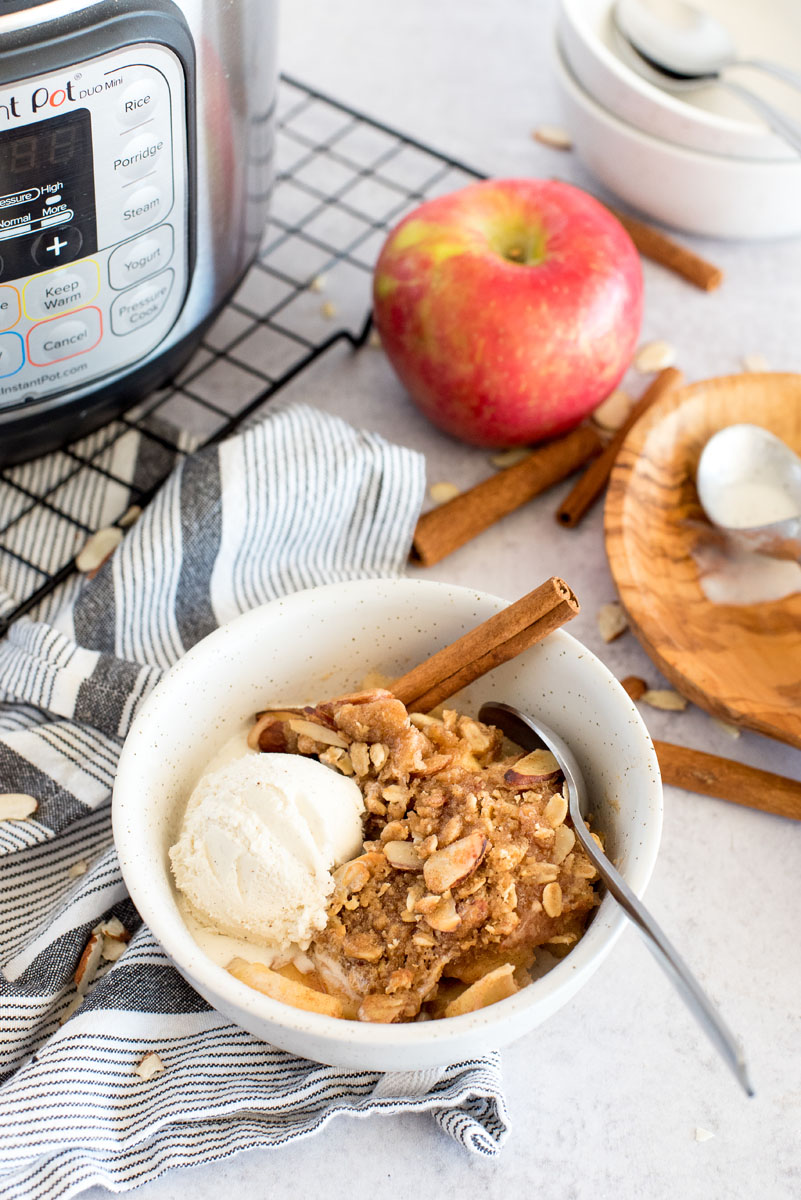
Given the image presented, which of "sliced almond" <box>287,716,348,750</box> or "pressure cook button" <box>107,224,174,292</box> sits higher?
"pressure cook button" <box>107,224,174,292</box>

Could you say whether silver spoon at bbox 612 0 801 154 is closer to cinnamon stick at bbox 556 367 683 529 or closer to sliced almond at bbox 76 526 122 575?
cinnamon stick at bbox 556 367 683 529

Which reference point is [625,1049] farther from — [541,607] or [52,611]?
[52,611]

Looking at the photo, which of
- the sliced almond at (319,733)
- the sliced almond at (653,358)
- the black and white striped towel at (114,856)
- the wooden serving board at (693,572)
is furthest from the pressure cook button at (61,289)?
the sliced almond at (653,358)

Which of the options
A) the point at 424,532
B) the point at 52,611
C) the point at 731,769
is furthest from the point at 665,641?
the point at 52,611

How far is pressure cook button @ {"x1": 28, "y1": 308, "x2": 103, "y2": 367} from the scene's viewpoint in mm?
666

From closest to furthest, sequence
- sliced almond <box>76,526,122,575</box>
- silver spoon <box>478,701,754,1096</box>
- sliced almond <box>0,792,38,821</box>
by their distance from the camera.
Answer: silver spoon <box>478,701,754,1096</box> → sliced almond <box>0,792,38,821</box> → sliced almond <box>76,526,122,575</box>

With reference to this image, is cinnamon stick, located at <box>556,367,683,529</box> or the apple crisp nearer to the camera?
the apple crisp

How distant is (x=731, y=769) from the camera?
0.73 m

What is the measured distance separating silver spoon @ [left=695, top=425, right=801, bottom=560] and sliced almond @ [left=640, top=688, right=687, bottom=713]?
138 mm

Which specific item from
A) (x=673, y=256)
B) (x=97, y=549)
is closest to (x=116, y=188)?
(x=97, y=549)

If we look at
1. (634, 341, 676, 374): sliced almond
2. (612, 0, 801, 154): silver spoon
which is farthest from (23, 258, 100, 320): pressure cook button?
(612, 0, 801, 154): silver spoon

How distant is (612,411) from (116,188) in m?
0.45

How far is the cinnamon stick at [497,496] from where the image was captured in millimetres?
833

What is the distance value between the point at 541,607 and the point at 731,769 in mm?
210
